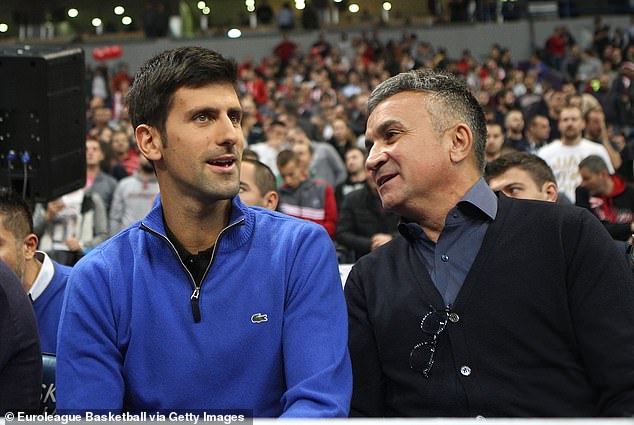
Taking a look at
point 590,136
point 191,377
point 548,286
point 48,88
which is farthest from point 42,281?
point 590,136

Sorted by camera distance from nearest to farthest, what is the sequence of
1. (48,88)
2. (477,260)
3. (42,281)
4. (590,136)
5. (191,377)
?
(191,377) → (477,260) → (42,281) → (48,88) → (590,136)

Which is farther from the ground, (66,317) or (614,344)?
(66,317)

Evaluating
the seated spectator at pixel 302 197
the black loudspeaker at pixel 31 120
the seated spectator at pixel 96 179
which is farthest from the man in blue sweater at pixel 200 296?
the seated spectator at pixel 96 179

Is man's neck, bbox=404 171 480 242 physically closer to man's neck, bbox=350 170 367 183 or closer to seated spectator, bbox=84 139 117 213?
man's neck, bbox=350 170 367 183

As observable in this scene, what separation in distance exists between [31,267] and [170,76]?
1.62 metres

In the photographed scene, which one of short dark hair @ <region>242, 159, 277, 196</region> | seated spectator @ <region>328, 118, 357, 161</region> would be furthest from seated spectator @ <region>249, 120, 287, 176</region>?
short dark hair @ <region>242, 159, 277, 196</region>

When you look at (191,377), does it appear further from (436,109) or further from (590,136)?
(590,136)

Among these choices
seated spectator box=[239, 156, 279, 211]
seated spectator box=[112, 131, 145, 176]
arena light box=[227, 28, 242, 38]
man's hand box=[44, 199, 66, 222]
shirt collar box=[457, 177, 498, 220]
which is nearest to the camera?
shirt collar box=[457, 177, 498, 220]

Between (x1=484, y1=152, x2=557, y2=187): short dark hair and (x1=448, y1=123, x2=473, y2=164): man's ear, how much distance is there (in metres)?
1.21

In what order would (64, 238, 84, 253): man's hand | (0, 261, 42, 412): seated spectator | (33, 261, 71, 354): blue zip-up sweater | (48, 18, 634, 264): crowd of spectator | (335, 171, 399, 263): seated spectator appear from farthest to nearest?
(48, 18, 634, 264): crowd of spectator → (335, 171, 399, 263): seated spectator → (64, 238, 84, 253): man's hand → (33, 261, 71, 354): blue zip-up sweater → (0, 261, 42, 412): seated spectator

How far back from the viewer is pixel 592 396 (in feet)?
8.40

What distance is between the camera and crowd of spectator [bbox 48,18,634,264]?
761 cm

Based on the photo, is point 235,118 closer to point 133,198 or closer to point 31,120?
point 31,120

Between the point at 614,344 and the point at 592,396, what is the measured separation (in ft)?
0.57
